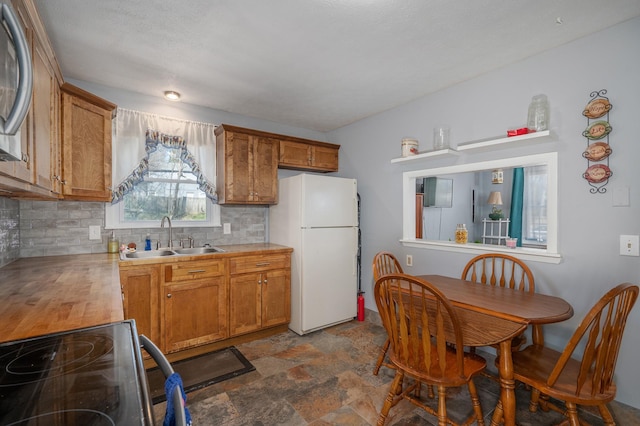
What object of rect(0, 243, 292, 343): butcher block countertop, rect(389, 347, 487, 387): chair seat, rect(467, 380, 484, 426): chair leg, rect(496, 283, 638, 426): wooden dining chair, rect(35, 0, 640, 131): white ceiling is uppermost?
rect(35, 0, 640, 131): white ceiling

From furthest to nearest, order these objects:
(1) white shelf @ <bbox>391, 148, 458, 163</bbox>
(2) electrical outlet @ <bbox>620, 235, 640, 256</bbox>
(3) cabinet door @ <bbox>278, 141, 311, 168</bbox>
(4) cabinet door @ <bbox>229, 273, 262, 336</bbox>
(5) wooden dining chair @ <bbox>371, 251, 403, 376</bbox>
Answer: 1. (3) cabinet door @ <bbox>278, 141, 311, 168</bbox>
2. (4) cabinet door @ <bbox>229, 273, 262, 336</bbox>
3. (1) white shelf @ <bbox>391, 148, 458, 163</bbox>
4. (5) wooden dining chair @ <bbox>371, 251, 403, 376</bbox>
5. (2) electrical outlet @ <bbox>620, 235, 640, 256</bbox>

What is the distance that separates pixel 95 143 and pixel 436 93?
9.89 ft

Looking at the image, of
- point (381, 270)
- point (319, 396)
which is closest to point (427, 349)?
point (319, 396)

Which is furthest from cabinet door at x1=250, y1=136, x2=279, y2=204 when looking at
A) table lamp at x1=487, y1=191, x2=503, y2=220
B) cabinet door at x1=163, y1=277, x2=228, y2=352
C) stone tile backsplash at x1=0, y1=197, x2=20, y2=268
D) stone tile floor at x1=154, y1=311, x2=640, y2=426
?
table lamp at x1=487, y1=191, x2=503, y2=220

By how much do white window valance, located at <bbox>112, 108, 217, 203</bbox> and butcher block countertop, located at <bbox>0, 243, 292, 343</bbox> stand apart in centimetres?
88

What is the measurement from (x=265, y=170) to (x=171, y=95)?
3.81ft

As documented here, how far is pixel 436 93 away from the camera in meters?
3.00

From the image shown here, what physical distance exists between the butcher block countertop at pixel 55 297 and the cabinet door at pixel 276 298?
4.64 feet

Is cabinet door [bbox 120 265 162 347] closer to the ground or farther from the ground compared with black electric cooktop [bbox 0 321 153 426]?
closer to the ground

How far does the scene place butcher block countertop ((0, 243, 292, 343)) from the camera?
109 centimetres

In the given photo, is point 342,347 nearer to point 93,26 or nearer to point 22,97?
point 22,97

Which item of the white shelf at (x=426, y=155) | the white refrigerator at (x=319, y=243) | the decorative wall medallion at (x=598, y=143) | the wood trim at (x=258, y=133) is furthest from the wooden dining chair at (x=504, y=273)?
the wood trim at (x=258, y=133)

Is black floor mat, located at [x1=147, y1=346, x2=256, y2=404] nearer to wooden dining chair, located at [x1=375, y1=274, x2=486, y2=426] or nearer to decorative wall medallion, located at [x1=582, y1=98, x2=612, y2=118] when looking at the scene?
wooden dining chair, located at [x1=375, y1=274, x2=486, y2=426]

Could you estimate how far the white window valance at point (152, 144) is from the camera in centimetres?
289
